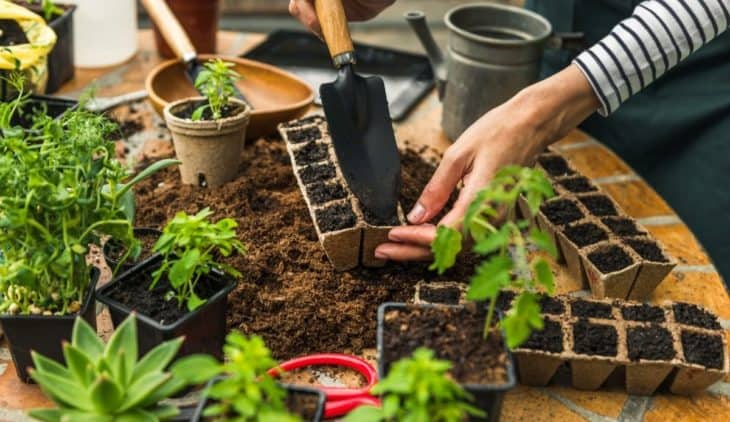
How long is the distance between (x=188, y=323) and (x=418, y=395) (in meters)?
0.37

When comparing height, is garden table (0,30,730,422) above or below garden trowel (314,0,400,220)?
below

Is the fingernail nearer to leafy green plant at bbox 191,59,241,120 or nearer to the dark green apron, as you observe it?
leafy green plant at bbox 191,59,241,120

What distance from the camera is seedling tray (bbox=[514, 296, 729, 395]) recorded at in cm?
110

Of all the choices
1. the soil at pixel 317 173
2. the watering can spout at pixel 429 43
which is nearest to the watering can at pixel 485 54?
the watering can spout at pixel 429 43

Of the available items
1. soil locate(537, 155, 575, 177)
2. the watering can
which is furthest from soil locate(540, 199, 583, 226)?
the watering can

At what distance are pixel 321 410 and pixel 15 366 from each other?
19.1 inches

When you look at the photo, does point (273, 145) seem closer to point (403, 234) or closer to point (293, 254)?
point (293, 254)

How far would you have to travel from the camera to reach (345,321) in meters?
1.23

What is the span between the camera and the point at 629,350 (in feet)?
3.66

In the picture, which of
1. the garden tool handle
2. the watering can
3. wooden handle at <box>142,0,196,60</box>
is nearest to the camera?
the garden tool handle

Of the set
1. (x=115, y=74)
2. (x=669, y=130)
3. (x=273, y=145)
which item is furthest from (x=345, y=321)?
(x=115, y=74)

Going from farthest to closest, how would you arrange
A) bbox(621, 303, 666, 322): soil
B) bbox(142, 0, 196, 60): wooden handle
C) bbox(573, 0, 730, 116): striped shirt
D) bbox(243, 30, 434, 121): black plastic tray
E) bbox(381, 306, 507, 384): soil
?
bbox(243, 30, 434, 121): black plastic tray → bbox(142, 0, 196, 60): wooden handle → bbox(573, 0, 730, 116): striped shirt → bbox(621, 303, 666, 322): soil → bbox(381, 306, 507, 384): soil

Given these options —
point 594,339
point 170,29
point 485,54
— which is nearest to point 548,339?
point 594,339

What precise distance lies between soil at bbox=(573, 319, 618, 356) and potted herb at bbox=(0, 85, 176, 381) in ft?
2.10
